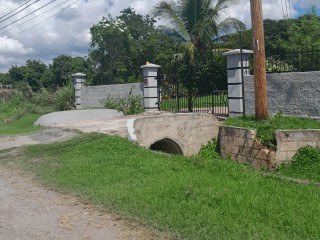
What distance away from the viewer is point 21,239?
4363 millimetres

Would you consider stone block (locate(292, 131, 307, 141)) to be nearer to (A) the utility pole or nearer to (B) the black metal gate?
(A) the utility pole

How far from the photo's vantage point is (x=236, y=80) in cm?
1162

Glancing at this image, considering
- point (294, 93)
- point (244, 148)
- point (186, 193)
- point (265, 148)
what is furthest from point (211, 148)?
point (186, 193)

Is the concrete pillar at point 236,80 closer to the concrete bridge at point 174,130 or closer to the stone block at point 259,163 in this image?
the concrete bridge at point 174,130

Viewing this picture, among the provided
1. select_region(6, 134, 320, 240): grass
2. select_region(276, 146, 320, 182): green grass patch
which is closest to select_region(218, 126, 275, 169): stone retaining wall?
select_region(276, 146, 320, 182): green grass patch

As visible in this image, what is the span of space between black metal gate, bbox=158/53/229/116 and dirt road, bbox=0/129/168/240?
771 cm

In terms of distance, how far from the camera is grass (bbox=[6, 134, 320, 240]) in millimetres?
4184

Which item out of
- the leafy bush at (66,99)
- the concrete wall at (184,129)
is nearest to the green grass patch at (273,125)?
the concrete wall at (184,129)

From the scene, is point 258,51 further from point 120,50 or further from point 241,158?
point 120,50

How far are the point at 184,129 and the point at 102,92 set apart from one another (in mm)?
8445

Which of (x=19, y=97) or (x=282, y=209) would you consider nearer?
(x=282, y=209)

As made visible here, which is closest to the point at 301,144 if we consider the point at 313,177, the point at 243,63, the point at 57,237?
the point at 313,177

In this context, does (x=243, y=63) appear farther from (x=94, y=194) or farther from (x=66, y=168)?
(x=94, y=194)

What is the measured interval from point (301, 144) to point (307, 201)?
13.2 feet
